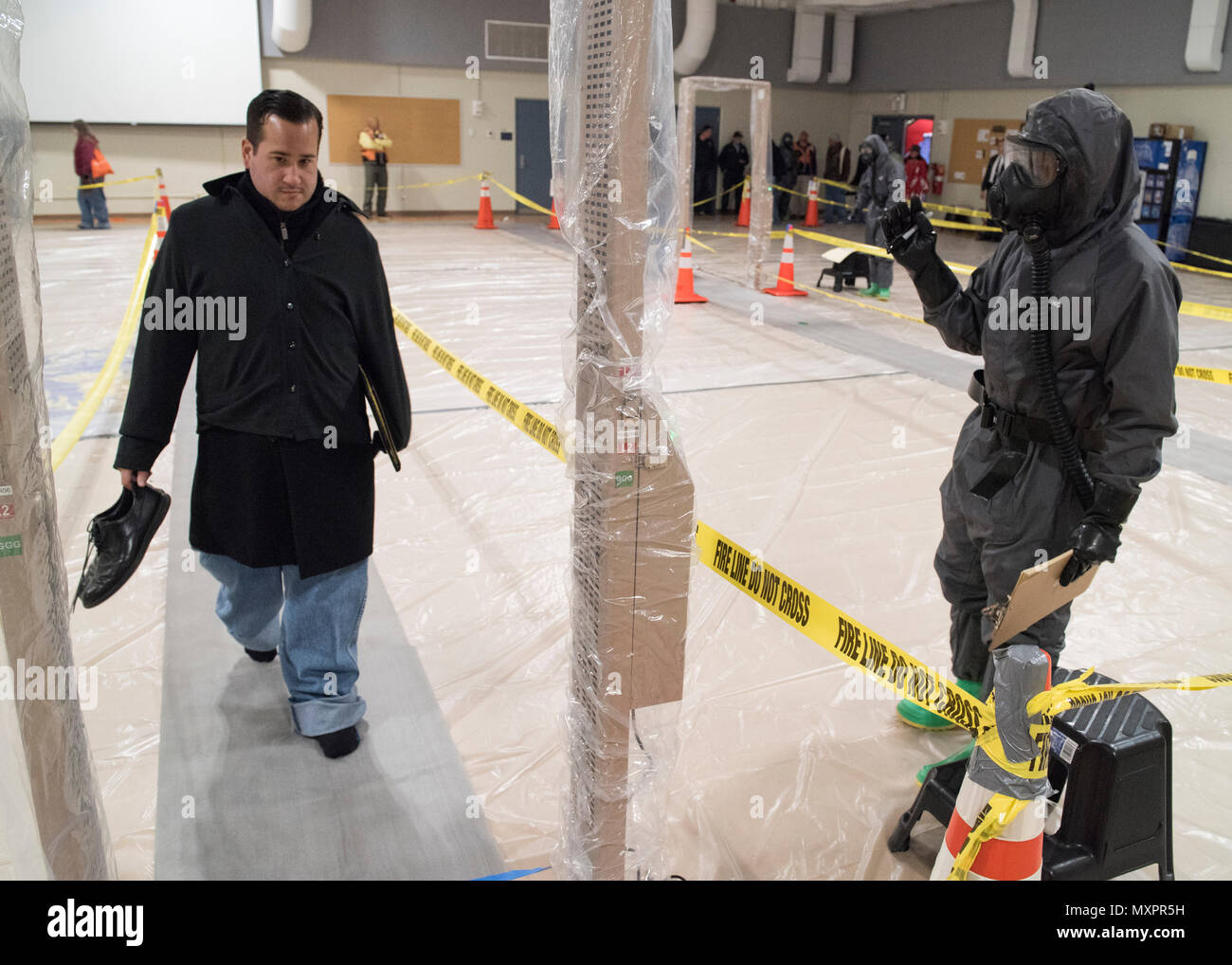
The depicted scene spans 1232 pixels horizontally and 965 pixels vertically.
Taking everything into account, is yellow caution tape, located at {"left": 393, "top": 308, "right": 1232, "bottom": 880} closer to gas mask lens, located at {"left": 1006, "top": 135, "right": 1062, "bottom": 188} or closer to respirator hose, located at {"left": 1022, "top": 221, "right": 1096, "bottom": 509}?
respirator hose, located at {"left": 1022, "top": 221, "right": 1096, "bottom": 509}

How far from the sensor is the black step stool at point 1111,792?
2.25 metres

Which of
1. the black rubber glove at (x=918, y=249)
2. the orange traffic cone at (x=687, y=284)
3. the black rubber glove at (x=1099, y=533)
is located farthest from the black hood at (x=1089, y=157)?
the orange traffic cone at (x=687, y=284)

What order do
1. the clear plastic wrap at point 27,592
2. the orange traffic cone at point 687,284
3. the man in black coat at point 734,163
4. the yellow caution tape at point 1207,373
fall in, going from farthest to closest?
the man in black coat at point 734,163 < the orange traffic cone at point 687,284 < the yellow caution tape at point 1207,373 < the clear plastic wrap at point 27,592

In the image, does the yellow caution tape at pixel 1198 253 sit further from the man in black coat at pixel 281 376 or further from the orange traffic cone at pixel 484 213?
the man in black coat at pixel 281 376

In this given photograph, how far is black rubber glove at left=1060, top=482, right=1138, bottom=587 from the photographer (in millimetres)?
2268

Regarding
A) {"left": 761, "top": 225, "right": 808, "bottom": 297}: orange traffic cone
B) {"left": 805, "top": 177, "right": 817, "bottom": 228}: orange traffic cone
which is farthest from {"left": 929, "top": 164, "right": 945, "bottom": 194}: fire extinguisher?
{"left": 761, "top": 225, "right": 808, "bottom": 297}: orange traffic cone

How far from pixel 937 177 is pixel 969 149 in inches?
37.5

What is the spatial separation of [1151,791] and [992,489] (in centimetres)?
82

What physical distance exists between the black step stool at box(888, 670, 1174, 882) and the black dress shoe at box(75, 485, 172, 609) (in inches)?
91.9

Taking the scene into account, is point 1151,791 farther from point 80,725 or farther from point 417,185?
point 417,185

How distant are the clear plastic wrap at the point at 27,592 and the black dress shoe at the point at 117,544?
458 millimetres

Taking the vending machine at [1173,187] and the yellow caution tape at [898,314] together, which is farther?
the vending machine at [1173,187]

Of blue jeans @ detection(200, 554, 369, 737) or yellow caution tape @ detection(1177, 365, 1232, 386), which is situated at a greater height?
yellow caution tape @ detection(1177, 365, 1232, 386)

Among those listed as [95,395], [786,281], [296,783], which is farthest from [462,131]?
[296,783]
